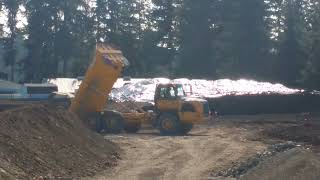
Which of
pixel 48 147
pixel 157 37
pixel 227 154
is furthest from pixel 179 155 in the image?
pixel 157 37

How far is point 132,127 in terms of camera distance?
102 feet

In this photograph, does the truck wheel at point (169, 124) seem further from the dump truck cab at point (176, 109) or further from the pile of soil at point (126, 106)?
the pile of soil at point (126, 106)

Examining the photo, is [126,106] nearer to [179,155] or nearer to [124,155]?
[124,155]

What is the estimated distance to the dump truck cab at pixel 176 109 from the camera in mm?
29625

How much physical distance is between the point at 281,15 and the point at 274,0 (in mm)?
3441

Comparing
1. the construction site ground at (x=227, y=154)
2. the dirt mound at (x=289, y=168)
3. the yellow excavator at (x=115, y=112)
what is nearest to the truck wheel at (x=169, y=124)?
the yellow excavator at (x=115, y=112)

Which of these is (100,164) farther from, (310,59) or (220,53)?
(220,53)

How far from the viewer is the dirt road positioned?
17.0 meters

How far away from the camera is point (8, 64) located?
70188mm

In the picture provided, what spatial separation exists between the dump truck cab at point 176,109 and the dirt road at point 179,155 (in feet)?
4.34

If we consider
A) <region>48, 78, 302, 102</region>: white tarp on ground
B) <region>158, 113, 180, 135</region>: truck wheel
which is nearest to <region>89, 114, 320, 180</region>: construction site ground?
<region>158, 113, 180, 135</region>: truck wheel

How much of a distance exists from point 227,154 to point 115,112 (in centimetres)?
988

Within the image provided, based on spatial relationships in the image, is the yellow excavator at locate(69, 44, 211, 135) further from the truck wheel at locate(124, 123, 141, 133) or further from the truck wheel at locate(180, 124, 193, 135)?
the truck wheel at locate(124, 123, 141, 133)

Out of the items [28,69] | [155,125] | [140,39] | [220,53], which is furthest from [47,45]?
[155,125]
